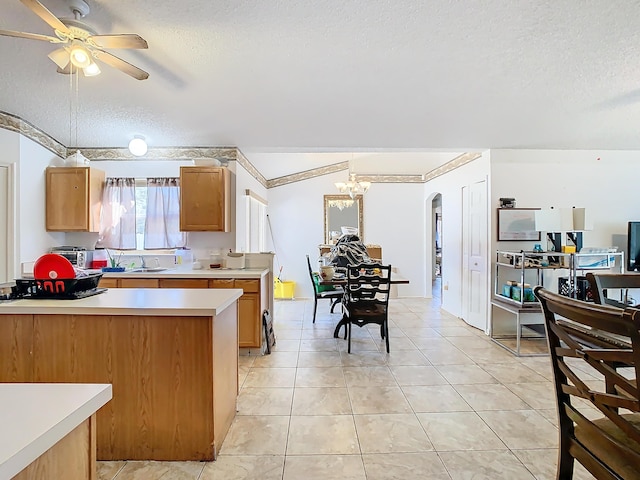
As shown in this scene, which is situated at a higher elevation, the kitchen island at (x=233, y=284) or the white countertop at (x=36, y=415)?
the white countertop at (x=36, y=415)

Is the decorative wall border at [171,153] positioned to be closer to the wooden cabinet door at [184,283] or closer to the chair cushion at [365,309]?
the wooden cabinet door at [184,283]

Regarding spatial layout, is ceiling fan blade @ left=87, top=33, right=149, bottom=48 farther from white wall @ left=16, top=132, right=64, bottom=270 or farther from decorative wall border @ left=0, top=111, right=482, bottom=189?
white wall @ left=16, top=132, right=64, bottom=270

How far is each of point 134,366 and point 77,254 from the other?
9.07 ft

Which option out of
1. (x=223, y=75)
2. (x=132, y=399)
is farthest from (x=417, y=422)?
(x=223, y=75)

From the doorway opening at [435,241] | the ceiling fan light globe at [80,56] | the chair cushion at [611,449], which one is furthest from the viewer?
the doorway opening at [435,241]

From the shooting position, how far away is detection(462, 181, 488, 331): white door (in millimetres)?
4434

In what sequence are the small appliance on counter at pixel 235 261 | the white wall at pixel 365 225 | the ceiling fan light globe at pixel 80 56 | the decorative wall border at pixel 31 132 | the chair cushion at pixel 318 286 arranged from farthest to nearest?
the white wall at pixel 365 225 < the chair cushion at pixel 318 286 < the small appliance on counter at pixel 235 261 < the decorative wall border at pixel 31 132 < the ceiling fan light globe at pixel 80 56

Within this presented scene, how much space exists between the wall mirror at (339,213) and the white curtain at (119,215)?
379 cm

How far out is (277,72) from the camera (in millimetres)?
2805

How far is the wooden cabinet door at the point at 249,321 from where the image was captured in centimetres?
363

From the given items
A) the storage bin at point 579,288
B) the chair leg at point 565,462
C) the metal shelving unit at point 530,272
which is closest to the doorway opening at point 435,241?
the metal shelving unit at point 530,272

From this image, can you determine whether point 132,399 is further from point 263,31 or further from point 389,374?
point 263,31

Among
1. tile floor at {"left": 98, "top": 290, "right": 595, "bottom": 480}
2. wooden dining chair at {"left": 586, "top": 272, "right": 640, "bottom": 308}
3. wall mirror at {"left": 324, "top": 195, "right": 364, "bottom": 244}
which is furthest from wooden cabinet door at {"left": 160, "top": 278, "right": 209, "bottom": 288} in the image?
wall mirror at {"left": 324, "top": 195, "right": 364, "bottom": 244}

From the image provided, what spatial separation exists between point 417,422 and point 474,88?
2.79 metres
